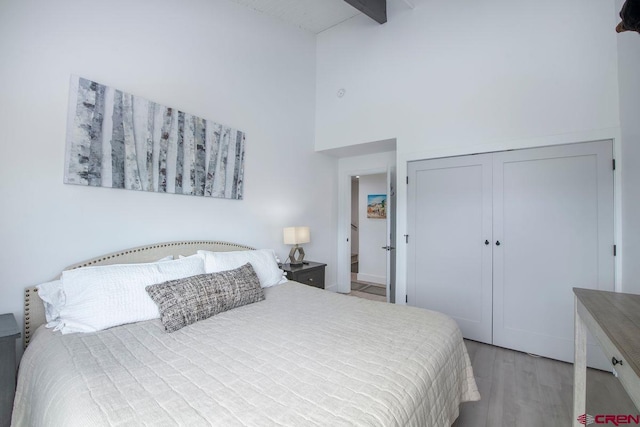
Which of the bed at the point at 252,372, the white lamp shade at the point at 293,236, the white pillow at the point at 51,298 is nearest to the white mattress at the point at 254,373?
the bed at the point at 252,372

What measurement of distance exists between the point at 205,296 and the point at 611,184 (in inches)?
131

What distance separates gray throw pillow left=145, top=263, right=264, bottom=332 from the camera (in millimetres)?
1617

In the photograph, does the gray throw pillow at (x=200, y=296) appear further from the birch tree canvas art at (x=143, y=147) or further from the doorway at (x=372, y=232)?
the doorway at (x=372, y=232)

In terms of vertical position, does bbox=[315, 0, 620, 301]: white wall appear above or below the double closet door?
above

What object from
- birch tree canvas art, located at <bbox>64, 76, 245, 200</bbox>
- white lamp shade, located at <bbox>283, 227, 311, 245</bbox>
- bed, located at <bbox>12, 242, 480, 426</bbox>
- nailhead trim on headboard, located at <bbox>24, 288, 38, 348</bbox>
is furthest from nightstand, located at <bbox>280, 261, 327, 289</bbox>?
nailhead trim on headboard, located at <bbox>24, 288, 38, 348</bbox>

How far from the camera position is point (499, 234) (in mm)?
2781

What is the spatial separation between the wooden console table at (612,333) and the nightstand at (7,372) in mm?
2418

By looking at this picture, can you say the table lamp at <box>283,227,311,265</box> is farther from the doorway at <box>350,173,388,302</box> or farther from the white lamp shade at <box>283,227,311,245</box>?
the doorway at <box>350,173,388,302</box>

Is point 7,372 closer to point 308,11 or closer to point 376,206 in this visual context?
point 308,11

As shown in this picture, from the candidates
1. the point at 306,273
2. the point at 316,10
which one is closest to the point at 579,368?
the point at 306,273

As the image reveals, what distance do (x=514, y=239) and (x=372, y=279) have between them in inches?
120

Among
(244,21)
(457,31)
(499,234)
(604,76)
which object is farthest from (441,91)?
(244,21)

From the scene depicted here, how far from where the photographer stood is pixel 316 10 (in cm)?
362

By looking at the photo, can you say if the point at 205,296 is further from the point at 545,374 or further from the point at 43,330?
the point at 545,374
